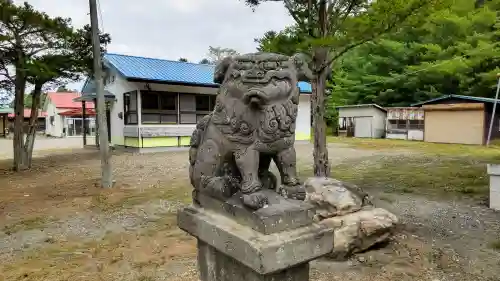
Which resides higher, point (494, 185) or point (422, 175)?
point (494, 185)

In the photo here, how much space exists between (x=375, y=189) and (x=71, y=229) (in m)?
5.30

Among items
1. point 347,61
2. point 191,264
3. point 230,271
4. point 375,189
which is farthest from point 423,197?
point 347,61

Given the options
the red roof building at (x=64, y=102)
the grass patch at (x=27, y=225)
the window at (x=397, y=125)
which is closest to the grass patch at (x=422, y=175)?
the grass patch at (x=27, y=225)

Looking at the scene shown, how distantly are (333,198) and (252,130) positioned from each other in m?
2.28

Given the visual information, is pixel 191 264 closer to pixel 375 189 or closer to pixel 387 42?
pixel 375 189

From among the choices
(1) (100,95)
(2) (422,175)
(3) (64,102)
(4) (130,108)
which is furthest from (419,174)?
(3) (64,102)

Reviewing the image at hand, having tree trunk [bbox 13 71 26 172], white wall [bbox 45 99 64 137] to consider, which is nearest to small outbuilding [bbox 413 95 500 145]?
tree trunk [bbox 13 71 26 172]

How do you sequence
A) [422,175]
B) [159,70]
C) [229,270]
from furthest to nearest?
[159,70] < [422,175] < [229,270]

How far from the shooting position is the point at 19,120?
31.8 ft

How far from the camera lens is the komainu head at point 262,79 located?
1918 mm

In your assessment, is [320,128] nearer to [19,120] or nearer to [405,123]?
[19,120]

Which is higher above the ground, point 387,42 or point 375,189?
point 387,42

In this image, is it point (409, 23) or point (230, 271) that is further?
point (409, 23)

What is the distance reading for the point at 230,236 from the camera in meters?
1.83
